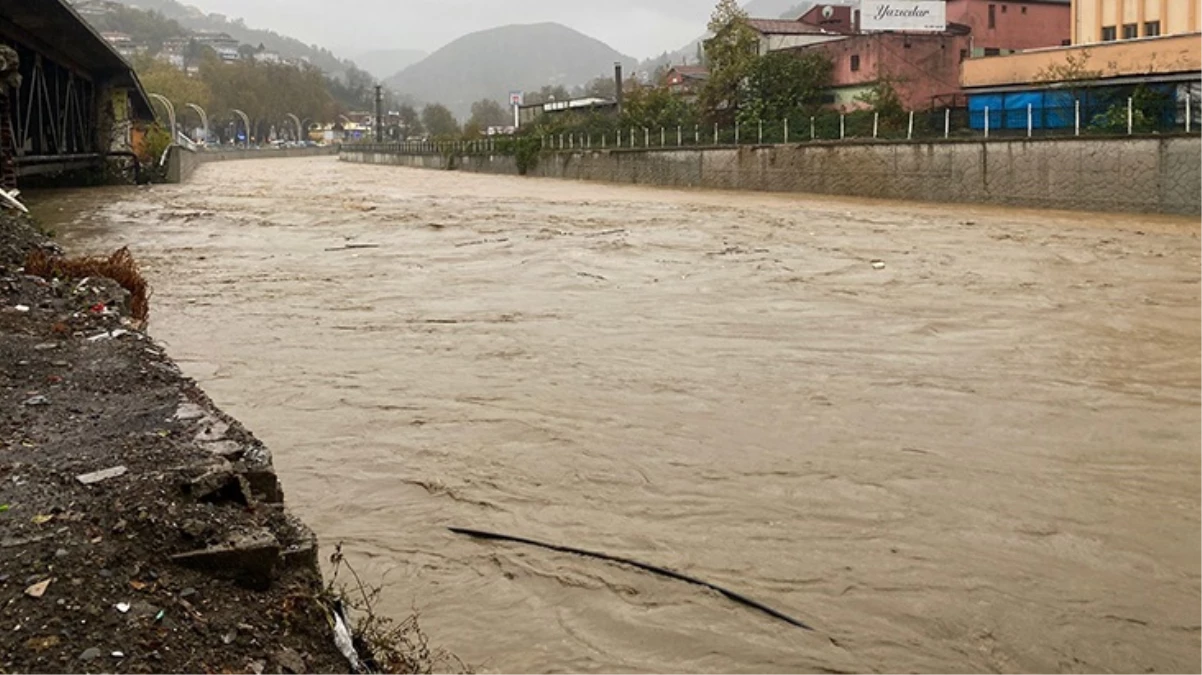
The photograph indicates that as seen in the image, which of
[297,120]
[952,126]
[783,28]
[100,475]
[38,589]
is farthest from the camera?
[297,120]

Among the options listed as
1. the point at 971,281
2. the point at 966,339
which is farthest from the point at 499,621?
the point at 971,281

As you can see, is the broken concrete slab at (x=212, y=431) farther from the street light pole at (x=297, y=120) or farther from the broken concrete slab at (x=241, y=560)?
the street light pole at (x=297, y=120)

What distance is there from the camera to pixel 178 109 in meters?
123

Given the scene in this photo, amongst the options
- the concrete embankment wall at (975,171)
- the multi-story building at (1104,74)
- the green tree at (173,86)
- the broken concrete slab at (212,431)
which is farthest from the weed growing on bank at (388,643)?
the green tree at (173,86)

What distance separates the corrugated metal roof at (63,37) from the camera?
23578mm

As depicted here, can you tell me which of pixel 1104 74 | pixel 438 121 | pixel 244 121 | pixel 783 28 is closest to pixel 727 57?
pixel 783 28

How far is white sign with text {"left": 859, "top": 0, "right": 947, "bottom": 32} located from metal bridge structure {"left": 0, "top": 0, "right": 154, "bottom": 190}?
107 ft

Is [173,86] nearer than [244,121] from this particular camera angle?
Yes

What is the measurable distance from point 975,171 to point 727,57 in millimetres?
24968

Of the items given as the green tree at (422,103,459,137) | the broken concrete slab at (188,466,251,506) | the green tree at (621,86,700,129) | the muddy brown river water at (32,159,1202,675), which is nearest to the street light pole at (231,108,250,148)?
the green tree at (422,103,459,137)

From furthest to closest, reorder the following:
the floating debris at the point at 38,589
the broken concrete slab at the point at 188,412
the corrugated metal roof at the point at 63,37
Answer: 1. the corrugated metal roof at the point at 63,37
2. the broken concrete slab at the point at 188,412
3. the floating debris at the point at 38,589

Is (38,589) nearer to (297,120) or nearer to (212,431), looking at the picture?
(212,431)

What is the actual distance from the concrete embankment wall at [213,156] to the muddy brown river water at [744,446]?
105ft

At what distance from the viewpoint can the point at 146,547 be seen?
3705 mm
